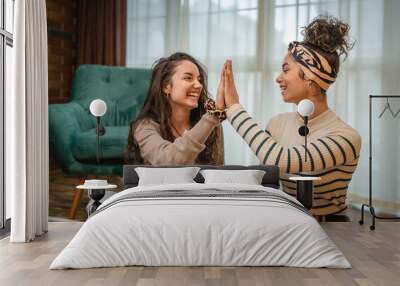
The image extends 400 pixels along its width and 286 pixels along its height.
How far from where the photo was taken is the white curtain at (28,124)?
483 centimetres

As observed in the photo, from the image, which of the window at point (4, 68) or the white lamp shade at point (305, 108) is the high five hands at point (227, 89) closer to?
the white lamp shade at point (305, 108)

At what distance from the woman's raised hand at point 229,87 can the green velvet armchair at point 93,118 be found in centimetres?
80

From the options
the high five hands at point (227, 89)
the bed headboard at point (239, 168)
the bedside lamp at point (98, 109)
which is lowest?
the bed headboard at point (239, 168)

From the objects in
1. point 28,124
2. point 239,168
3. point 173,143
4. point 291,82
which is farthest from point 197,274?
point 291,82

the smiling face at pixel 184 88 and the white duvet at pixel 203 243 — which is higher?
the smiling face at pixel 184 88

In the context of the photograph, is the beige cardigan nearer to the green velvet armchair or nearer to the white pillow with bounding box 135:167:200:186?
the green velvet armchair

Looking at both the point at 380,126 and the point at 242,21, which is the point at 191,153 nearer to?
the point at 242,21

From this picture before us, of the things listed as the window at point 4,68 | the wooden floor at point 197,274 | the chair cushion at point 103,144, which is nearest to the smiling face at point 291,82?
the chair cushion at point 103,144

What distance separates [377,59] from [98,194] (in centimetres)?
313

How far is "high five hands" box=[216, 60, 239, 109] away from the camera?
240 inches

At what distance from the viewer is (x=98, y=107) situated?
19.2 ft

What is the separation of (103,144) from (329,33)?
2.54 m

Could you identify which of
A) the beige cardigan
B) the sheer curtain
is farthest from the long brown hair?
the sheer curtain

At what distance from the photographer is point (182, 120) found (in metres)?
5.98
